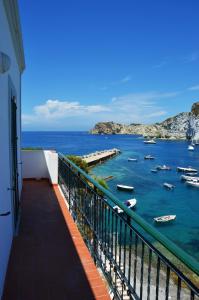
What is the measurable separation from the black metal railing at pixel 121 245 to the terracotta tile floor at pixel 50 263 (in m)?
0.15

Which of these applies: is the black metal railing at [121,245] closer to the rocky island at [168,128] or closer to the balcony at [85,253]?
the balcony at [85,253]

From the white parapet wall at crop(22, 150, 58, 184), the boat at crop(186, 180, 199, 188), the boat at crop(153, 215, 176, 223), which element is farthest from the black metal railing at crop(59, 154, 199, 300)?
the boat at crop(186, 180, 199, 188)

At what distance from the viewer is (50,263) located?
3.20 metres

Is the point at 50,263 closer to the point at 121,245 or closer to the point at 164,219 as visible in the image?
the point at 121,245

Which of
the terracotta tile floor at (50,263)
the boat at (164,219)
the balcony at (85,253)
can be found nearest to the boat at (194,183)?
the boat at (164,219)

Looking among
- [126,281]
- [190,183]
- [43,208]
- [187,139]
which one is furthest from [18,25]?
[187,139]

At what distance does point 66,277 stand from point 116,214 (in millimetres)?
1092

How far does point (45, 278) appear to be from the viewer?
2887mm

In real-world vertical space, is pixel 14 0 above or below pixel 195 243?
above

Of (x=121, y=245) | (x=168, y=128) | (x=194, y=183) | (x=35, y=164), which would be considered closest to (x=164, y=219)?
(x=194, y=183)

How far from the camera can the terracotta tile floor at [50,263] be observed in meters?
2.65

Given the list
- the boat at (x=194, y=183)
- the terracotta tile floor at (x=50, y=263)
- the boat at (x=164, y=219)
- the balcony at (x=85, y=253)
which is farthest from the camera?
the boat at (x=194, y=183)

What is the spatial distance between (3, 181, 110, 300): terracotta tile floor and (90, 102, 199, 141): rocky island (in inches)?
4149

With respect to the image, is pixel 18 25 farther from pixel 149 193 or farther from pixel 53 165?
pixel 149 193
